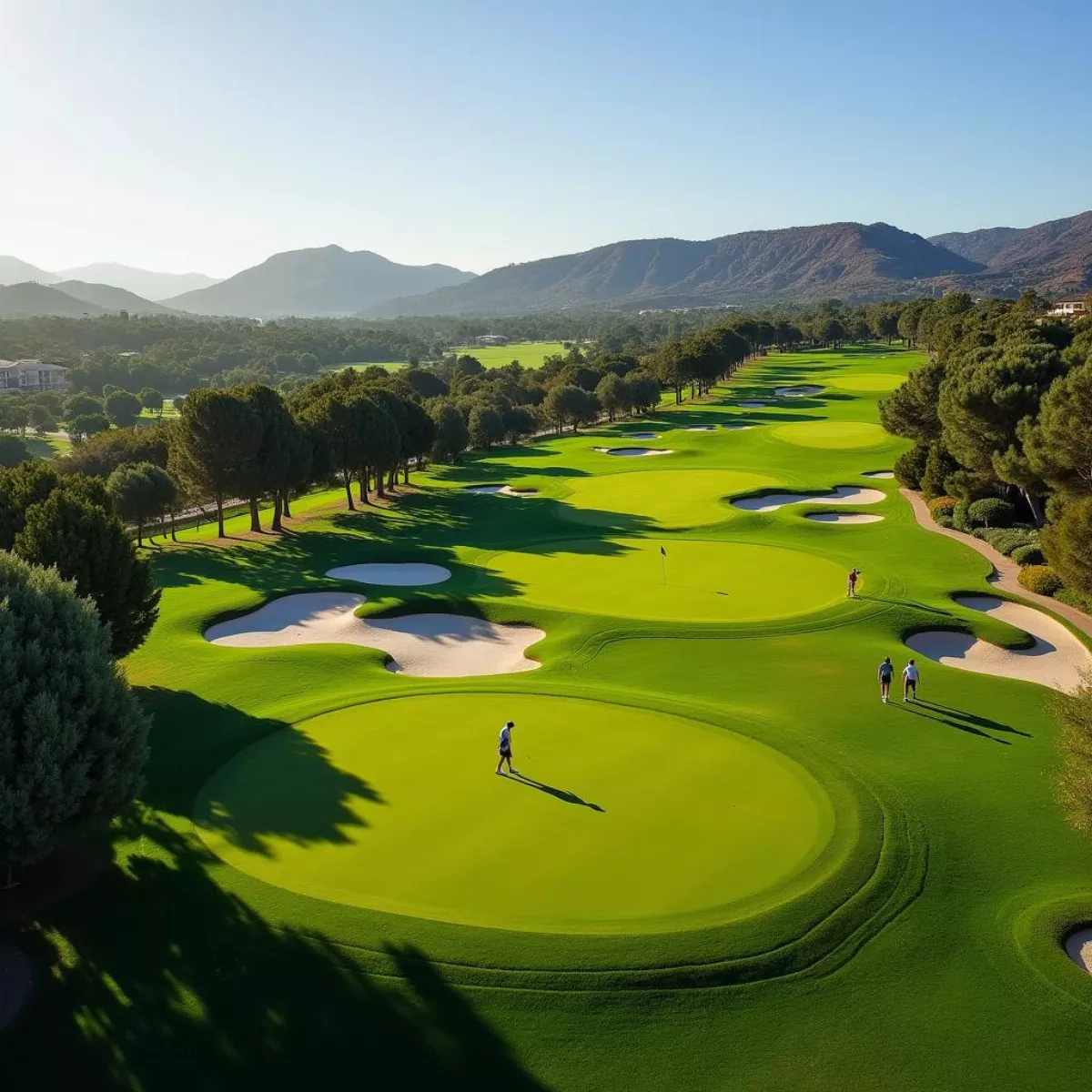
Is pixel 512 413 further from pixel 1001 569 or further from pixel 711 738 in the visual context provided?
pixel 711 738

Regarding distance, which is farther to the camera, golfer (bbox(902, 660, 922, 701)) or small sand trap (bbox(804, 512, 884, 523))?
small sand trap (bbox(804, 512, 884, 523))

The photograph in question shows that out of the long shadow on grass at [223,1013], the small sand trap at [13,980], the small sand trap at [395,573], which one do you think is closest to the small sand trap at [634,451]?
the small sand trap at [395,573]

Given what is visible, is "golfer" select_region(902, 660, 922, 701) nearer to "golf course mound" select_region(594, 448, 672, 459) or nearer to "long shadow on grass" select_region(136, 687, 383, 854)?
"long shadow on grass" select_region(136, 687, 383, 854)

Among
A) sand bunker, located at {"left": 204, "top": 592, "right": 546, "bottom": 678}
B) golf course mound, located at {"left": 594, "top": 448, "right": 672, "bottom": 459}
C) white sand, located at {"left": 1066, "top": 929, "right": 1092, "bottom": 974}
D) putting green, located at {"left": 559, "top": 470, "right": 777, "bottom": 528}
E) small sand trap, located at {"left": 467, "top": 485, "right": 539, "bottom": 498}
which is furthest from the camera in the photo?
golf course mound, located at {"left": 594, "top": 448, "right": 672, "bottom": 459}

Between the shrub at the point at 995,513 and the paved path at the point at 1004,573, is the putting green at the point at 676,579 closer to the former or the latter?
the paved path at the point at 1004,573

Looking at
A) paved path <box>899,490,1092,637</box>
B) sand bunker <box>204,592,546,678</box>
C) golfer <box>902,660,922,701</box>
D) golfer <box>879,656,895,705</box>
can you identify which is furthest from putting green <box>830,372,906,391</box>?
golfer <box>879,656,895,705</box>

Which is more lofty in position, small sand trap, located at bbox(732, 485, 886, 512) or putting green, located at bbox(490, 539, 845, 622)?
small sand trap, located at bbox(732, 485, 886, 512)
